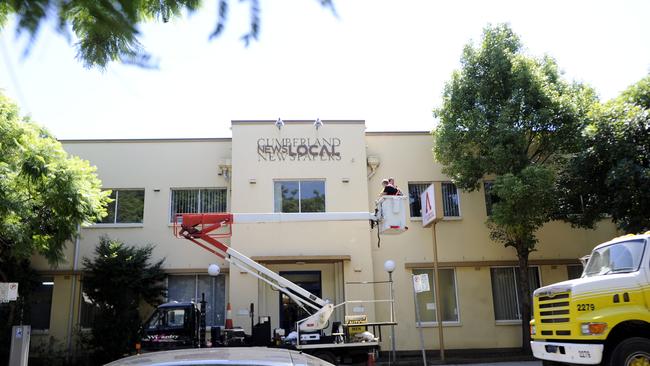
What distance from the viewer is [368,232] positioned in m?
19.3

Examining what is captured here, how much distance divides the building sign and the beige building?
Result: 4cm

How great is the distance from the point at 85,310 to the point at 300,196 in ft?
27.6

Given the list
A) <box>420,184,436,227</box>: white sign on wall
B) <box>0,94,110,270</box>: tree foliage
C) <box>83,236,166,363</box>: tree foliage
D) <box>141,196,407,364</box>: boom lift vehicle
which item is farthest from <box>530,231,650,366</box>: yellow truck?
<box>83,236,166,363</box>: tree foliage

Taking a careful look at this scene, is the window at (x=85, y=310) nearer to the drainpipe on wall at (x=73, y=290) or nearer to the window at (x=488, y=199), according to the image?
the drainpipe on wall at (x=73, y=290)

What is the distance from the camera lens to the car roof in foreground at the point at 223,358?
3975mm

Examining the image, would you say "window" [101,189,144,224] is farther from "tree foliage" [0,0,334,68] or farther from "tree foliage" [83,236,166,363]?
"tree foliage" [0,0,334,68]

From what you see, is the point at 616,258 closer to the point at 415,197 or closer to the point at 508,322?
the point at 508,322

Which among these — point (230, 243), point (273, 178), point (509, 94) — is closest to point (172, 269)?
point (230, 243)

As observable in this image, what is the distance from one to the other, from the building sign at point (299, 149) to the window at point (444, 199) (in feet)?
10.1

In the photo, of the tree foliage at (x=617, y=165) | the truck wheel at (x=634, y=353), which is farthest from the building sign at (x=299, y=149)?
the truck wheel at (x=634, y=353)

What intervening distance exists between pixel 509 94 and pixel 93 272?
14790 millimetres

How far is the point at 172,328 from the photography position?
599 inches

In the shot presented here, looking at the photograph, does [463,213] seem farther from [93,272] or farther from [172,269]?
[93,272]

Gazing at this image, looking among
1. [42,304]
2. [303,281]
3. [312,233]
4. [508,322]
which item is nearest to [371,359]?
[312,233]
